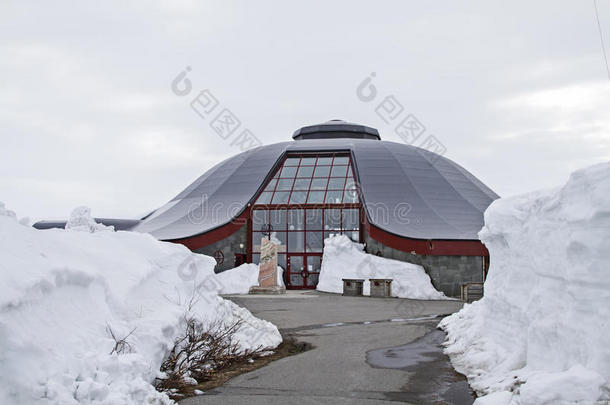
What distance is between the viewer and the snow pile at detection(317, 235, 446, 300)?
1165 inches

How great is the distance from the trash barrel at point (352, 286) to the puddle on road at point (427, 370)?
14.9 m

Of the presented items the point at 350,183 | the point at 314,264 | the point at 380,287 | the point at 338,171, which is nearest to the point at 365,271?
the point at 380,287

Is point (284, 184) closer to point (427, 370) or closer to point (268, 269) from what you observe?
point (268, 269)

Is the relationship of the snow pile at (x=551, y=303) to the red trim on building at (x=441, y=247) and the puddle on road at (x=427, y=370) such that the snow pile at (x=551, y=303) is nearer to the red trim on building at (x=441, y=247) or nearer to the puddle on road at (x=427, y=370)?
the puddle on road at (x=427, y=370)

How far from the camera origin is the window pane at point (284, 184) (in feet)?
125

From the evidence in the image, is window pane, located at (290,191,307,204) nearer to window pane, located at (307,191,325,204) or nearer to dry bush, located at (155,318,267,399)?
window pane, located at (307,191,325,204)

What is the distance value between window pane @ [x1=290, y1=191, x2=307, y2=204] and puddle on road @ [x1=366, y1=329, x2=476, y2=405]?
23002mm

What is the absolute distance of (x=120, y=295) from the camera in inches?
358

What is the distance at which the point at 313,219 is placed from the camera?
3622cm

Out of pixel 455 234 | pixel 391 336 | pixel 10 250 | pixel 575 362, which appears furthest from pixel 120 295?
pixel 455 234

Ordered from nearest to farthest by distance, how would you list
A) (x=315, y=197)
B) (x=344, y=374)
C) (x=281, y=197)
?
(x=344, y=374)
(x=315, y=197)
(x=281, y=197)

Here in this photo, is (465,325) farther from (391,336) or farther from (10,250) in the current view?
(10,250)

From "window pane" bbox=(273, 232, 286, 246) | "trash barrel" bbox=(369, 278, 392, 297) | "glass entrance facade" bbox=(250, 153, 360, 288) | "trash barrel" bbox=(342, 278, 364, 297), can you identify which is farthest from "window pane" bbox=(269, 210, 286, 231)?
"trash barrel" bbox=(369, 278, 392, 297)

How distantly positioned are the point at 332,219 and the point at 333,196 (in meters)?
1.64
